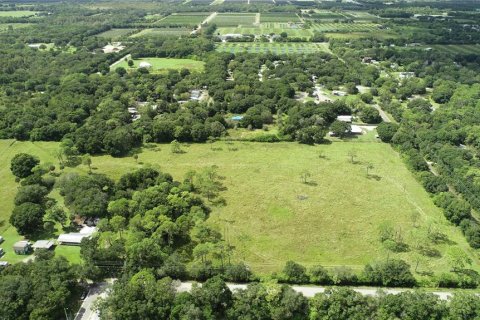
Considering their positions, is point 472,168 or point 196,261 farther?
point 472,168

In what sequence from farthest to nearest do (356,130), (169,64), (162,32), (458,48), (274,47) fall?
1. (162,32)
2. (274,47)
3. (458,48)
4. (169,64)
5. (356,130)

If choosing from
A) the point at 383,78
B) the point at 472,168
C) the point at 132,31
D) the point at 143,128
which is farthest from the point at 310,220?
the point at 132,31

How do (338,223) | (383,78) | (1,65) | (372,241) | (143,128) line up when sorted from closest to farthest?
(372,241), (338,223), (143,128), (383,78), (1,65)

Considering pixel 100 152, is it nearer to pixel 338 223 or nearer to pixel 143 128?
pixel 143 128

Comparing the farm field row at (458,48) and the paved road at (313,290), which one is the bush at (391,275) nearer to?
the paved road at (313,290)

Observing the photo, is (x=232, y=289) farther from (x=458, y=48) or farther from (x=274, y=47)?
(x=458, y=48)

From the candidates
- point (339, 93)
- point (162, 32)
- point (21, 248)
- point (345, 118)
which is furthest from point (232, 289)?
point (162, 32)

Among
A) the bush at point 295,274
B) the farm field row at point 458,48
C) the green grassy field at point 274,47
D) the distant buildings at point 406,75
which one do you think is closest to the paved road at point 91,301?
the bush at point 295,274
